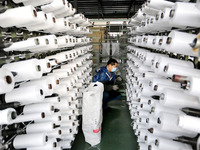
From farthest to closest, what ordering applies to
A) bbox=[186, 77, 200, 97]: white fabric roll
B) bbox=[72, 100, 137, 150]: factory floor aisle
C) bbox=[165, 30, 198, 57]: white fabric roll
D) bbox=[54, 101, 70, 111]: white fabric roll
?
bbox=[72, 100, 137, 150]: factory floor aisle → bbox=[54, 101, 70, 111]: white fabric roll → bbox=[165, 30, 198, 57]: white fabric roll → bbox=[186, 77, 200, 97]: white fabric roll

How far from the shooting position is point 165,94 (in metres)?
1.35

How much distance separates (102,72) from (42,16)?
3.05 meters

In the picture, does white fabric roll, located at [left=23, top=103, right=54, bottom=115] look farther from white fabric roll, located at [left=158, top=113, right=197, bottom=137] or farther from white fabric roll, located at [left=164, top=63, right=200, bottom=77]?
white fabric roll, located at [left=164, top=63, right=200, bottom=77]

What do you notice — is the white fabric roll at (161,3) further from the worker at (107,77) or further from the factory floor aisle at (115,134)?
the factory floor aisle at (115,134)

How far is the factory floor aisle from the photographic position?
3.17 metres

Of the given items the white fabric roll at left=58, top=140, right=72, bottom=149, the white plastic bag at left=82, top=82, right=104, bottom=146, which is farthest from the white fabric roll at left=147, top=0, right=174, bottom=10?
the white fabric roll at left=58, top=140, right=72, bottom=149

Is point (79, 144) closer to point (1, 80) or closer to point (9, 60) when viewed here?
point (9, 60)

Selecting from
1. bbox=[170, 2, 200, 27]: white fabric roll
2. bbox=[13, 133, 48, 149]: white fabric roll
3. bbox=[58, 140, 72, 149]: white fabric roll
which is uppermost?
bbox=[170, 2, 200, 27]: white fabric roll

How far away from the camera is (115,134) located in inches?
141

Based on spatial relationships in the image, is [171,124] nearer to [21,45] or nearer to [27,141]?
[27,141]

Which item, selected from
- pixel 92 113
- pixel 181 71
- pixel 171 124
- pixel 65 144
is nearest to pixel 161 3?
pixel 181 71

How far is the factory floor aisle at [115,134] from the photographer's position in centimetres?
317

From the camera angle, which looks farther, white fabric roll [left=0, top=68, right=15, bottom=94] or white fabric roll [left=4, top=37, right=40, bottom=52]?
white fabric roll [left=4, top=37, right=40, bottom=52]

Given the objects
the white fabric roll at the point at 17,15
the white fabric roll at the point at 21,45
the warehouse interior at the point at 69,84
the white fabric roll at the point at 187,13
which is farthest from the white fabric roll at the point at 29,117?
the white fabric roll at the point at 187,13
